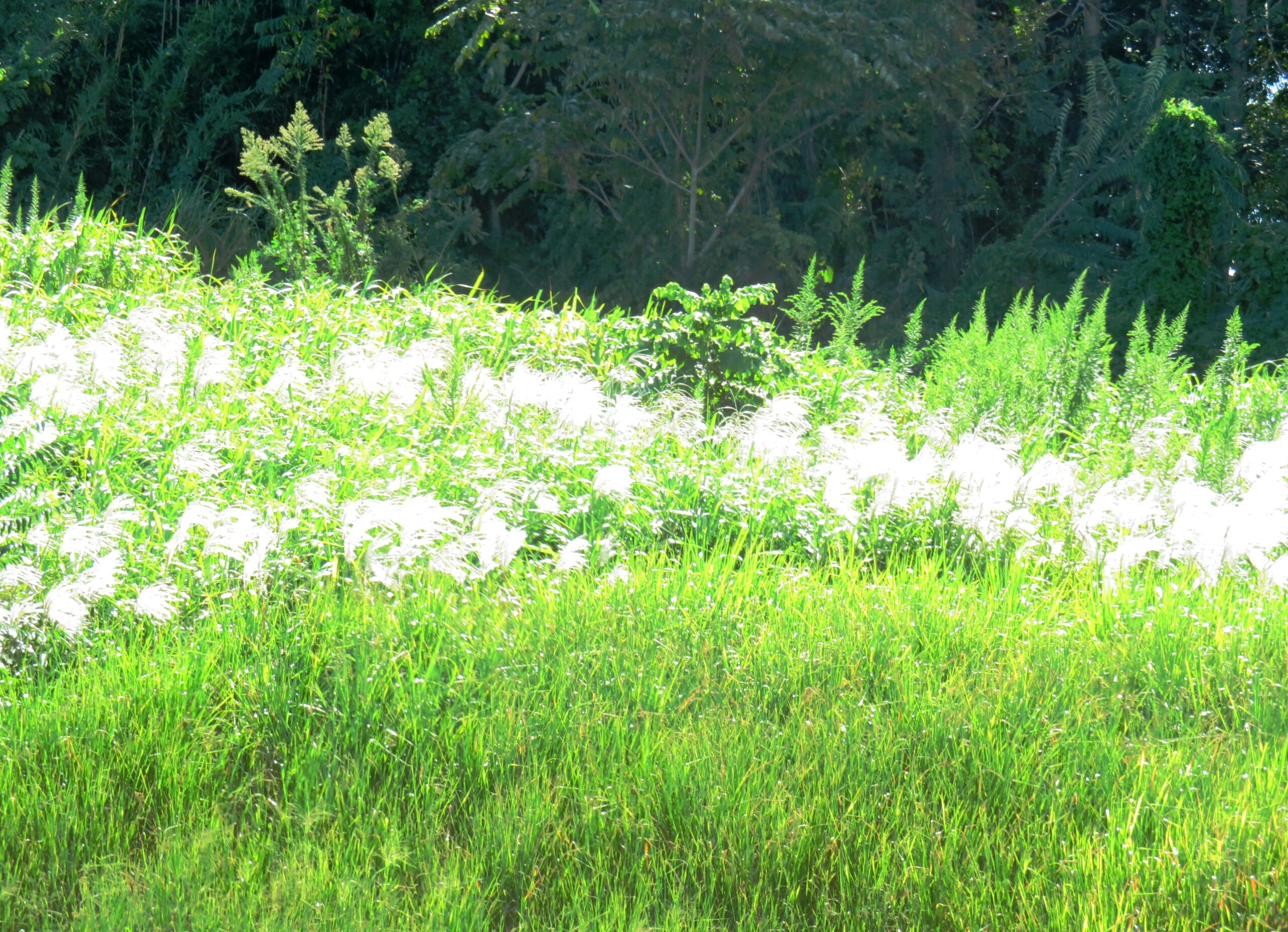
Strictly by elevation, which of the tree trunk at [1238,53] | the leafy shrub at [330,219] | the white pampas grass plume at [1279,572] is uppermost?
the tree trunk at [1238,53]

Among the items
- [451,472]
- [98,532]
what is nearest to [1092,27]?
[451,472]

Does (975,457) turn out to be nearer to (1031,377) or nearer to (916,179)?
(1031,377)

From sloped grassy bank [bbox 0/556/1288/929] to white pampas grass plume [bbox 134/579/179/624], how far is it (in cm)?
6

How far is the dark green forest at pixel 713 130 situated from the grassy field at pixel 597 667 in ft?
23.0

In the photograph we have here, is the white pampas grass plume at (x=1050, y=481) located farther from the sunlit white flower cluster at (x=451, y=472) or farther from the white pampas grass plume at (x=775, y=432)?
the white pampas grass plume at (x=775, y=432)

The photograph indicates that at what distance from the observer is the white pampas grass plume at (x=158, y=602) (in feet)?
10.5

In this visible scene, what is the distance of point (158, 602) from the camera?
3.27m

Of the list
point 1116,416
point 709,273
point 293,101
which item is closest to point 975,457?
point 1116,416

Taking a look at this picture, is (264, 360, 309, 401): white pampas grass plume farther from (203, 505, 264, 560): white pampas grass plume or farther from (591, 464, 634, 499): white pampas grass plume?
(591, 464, 634, 499): white pampas grass plume

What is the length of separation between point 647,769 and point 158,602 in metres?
1.37

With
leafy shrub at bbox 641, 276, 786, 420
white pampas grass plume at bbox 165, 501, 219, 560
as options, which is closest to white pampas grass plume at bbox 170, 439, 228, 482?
A: white pampas grass plume at bbox 165, 501, 219, 560

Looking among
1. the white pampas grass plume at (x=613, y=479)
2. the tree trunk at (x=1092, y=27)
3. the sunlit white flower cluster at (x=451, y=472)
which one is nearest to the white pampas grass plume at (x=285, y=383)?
the sunlit white flower cluster at (x=451, y=472)

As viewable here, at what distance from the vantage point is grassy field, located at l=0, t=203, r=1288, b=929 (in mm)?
2660

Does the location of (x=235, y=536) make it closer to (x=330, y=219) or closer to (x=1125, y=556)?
(x=1125, y=556)
